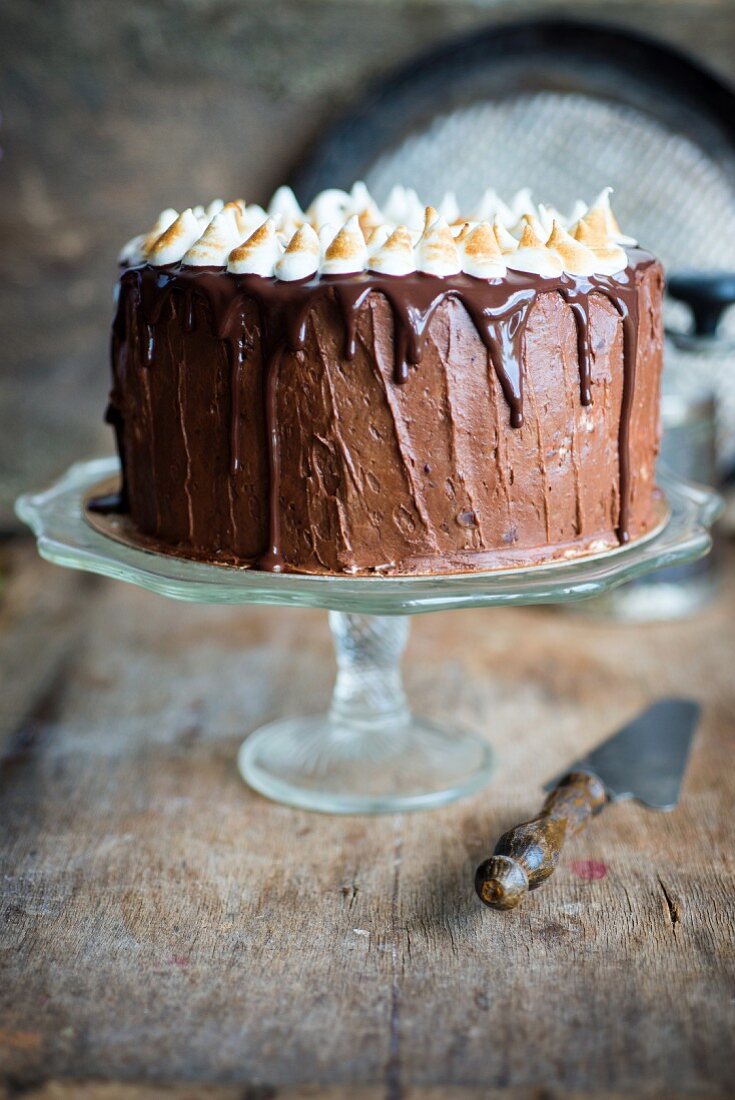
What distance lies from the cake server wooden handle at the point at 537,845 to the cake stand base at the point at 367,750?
162mm

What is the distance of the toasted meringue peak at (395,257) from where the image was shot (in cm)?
107

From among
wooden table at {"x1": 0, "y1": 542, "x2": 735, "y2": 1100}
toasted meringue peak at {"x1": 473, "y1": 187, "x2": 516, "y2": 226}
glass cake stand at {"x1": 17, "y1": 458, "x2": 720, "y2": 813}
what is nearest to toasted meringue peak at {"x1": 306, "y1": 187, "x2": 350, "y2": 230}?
toasted meringue peak at {"x1": 473, "y1": 187, "x2": 516, "y2": 226}

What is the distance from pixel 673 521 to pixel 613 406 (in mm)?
198

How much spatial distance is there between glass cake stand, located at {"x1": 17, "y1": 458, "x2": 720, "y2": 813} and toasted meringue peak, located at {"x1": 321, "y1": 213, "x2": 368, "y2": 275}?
0.92ft

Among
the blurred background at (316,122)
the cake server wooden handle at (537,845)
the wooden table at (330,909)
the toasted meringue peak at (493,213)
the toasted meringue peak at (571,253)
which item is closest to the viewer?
the wooden table at (330,909)

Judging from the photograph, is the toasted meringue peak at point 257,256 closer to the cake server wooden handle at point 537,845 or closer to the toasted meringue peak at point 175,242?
the toasted meringue peak at point 175,242

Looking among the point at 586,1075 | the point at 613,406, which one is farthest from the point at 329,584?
the point at 586,1075

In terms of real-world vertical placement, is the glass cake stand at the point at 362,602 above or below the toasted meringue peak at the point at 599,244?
below

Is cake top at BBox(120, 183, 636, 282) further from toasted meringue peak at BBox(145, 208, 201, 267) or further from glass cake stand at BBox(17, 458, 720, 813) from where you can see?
glass cake stand at BBox(17, 458, 720, 813)

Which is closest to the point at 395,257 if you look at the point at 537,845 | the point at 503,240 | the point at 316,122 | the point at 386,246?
the point at 386,246

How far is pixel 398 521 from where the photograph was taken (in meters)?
1.12

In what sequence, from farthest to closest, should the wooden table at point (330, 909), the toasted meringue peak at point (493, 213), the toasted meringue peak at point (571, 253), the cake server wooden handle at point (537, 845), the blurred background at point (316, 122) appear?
1. the blurred background at point (316, 122)
2. the toasted meringue peak at point (493, 213)
3. the toasted meringue peak at point (571, 253)
4. the cake server wooden handle at point (537, 845)
5. the wooden table at point (330, 909)

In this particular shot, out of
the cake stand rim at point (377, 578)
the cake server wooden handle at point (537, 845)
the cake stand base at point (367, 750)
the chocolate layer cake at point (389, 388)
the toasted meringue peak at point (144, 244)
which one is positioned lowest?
the cake stand base at point (367, 750)

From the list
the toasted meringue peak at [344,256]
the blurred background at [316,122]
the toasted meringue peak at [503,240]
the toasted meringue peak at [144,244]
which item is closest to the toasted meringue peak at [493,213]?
the toasted meringue peak at [503,240]
